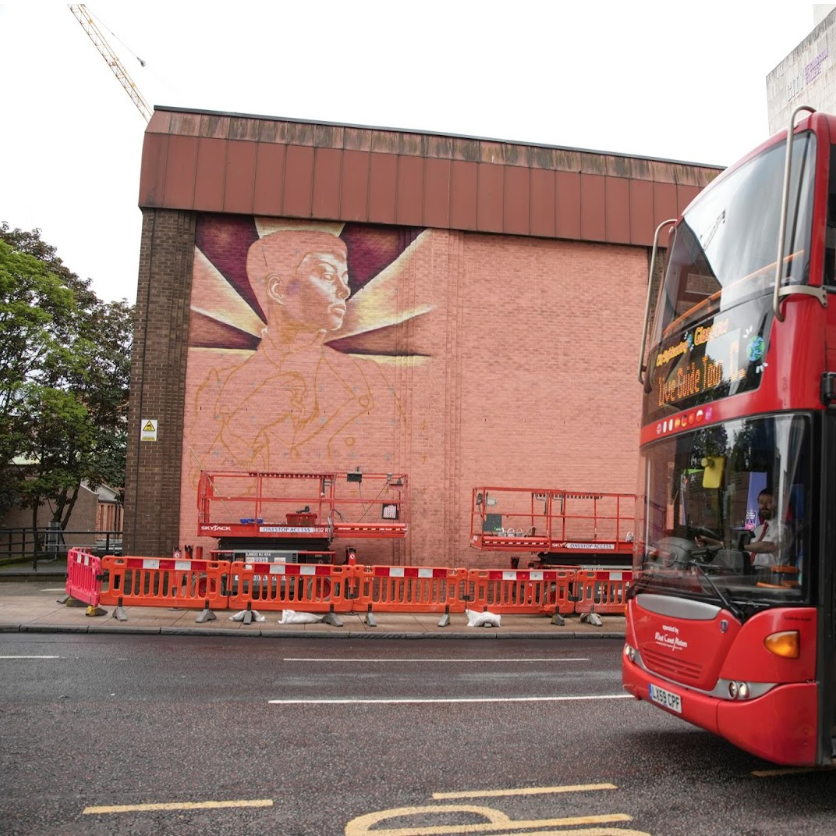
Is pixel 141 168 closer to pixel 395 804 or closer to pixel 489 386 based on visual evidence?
pixel 489 386

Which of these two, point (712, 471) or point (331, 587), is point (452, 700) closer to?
point (712, 471)

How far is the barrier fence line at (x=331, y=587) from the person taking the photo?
13.4 m

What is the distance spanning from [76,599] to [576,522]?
10.9 m

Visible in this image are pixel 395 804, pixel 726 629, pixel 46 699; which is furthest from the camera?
pixel 46 699

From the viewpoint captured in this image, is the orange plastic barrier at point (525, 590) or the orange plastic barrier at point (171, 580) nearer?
the orange plastic barrier at point (171, 580)

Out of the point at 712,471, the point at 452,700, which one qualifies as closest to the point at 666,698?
the point at 712,471

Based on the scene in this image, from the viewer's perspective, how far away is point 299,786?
483 cm

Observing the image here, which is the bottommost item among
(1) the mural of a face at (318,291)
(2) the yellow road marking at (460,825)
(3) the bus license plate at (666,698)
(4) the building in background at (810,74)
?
(2) the yellow road marking at (460,825)

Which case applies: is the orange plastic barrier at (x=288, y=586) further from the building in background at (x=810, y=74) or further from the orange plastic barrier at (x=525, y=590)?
the building in background at (x=810, y=74)

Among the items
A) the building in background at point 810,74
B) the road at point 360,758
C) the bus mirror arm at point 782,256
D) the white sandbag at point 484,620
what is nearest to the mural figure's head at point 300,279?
the white sandbag at point 484,620

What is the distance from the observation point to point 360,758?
5461 millimetres

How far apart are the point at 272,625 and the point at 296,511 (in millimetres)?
5057

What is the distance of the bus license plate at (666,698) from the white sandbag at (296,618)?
7.96 meters

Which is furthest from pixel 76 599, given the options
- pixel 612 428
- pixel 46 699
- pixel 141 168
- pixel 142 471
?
pixel 612 428
